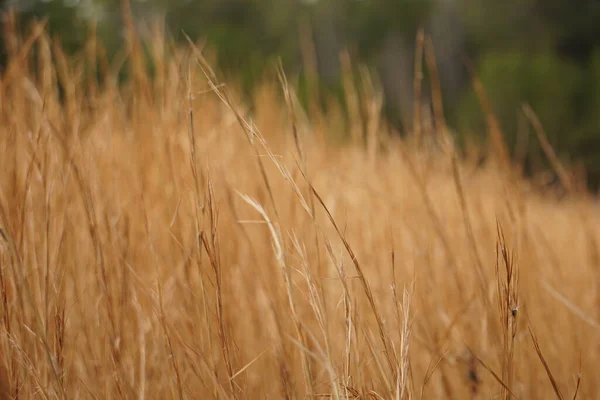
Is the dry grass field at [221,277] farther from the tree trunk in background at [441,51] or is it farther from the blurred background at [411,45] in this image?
the tree trunk in background at [441,51]

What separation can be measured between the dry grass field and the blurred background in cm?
27

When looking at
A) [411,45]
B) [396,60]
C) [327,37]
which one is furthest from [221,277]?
[411,45]

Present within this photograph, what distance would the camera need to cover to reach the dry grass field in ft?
1.31

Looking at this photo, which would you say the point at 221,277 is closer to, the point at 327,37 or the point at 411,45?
the point at 327,37

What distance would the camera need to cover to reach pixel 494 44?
13.2m

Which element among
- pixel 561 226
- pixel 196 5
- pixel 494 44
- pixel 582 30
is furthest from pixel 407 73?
pixel 561 226

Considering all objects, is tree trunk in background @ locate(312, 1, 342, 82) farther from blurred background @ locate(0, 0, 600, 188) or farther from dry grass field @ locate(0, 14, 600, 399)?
dry grass field @ locate(0, 14, 600, 399)

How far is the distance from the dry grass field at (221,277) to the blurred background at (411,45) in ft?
0.90

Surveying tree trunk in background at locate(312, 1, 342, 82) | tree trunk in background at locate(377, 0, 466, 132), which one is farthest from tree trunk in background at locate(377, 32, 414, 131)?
tree trunk in background at locate(312, 1, 342, 82)

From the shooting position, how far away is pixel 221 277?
66 cm

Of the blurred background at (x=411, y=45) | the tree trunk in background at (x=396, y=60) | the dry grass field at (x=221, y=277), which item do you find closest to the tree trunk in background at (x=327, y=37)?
the blurred background at (x=411, y=45)

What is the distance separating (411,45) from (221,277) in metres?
18.0

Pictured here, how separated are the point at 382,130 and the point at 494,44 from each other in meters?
13.8

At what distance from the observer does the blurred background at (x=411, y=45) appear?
2.71 m
